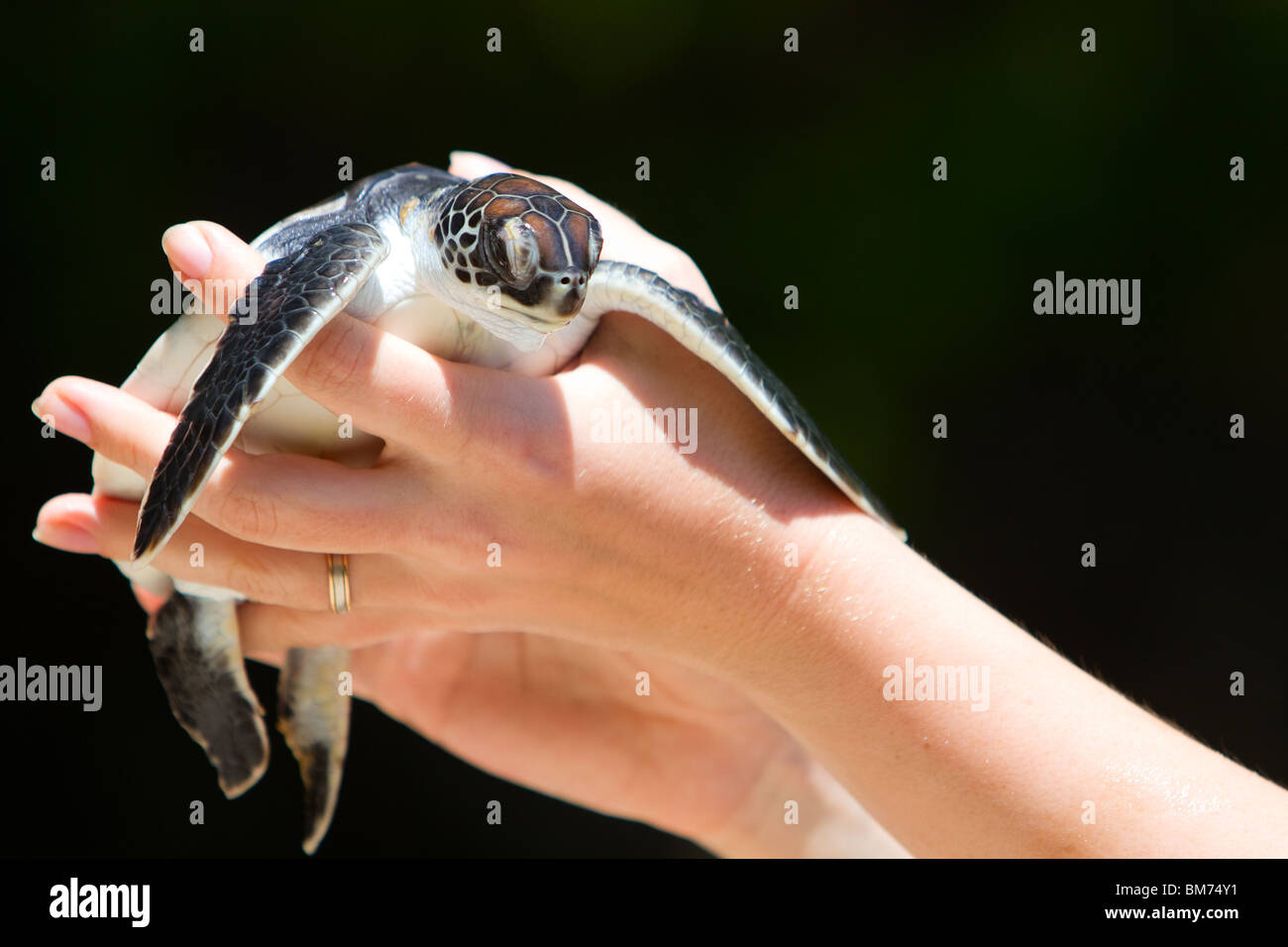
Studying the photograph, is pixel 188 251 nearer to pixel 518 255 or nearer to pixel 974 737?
pixel 518 255


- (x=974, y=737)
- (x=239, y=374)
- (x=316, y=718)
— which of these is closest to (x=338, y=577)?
(x=239, y=374)

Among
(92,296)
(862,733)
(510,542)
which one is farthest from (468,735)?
(92,296)

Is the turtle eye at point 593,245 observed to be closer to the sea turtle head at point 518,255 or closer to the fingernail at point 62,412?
the sea turtle head at point 518,255

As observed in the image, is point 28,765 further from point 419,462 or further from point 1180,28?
point 1180,28

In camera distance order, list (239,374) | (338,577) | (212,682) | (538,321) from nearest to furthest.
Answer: (239,374)
(538,321)
(338,577)
(212,682)

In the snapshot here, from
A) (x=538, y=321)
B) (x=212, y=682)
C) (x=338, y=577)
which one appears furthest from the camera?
(x=212, y=682)

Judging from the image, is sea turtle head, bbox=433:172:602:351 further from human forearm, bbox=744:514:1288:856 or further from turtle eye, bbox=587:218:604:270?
human forearm, bbox=744:514:1288:856

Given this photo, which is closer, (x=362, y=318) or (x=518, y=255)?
(x=518, y=255)
